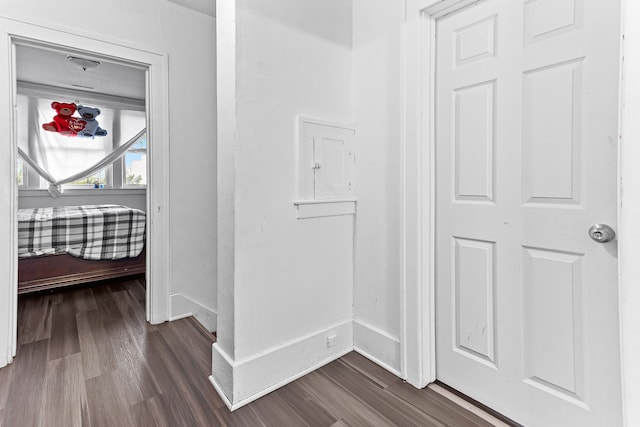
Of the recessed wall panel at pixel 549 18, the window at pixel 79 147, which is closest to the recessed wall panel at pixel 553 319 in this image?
the recessed wall panel at pixel 549 18

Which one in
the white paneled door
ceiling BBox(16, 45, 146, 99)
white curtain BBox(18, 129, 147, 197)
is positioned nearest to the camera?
the white paneled door

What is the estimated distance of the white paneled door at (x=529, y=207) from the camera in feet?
3.72

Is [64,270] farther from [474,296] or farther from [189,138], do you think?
[474,296]

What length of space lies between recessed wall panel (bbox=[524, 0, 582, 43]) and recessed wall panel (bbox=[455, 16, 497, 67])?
136mm

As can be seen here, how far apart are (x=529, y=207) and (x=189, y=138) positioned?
2.31 meters

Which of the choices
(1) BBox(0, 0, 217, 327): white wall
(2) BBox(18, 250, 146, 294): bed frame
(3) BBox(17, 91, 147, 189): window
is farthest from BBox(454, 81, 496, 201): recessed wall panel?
(3) BBox(17, 91, 147, 189): window

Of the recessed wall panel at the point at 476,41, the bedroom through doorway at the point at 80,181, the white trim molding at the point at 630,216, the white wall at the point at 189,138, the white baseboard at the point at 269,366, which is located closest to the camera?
the white trim molding at the point at 630,216

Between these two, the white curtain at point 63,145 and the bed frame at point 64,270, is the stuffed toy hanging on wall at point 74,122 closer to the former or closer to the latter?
the white curtain at point 63,145

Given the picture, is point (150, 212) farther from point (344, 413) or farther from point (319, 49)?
point (344, 413)

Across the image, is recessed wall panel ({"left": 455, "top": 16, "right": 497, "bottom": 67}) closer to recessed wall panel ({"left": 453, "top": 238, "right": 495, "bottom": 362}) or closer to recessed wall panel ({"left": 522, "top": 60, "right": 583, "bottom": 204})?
recessed wall panel ({"left": 522, "top": 60, "right": 583, "bottom": 204})

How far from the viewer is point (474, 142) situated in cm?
149

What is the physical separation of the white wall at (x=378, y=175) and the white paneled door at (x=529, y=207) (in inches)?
9.1

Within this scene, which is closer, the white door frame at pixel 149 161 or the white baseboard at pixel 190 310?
the white door frame at pixel 149 161

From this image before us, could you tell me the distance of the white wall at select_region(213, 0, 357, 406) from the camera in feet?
5.07
